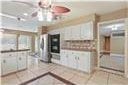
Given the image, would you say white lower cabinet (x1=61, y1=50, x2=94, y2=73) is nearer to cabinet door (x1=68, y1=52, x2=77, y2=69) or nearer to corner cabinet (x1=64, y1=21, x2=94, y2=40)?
cabinet door (x1=68, y1=52, x2=77, y2=69)

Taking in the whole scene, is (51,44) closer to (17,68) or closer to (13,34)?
(17,68)

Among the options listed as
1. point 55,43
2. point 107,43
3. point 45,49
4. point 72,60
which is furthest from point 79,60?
point 107,43

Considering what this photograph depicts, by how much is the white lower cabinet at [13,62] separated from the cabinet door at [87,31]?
260 centimetres

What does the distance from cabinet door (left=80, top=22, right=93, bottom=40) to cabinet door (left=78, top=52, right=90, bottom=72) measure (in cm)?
72

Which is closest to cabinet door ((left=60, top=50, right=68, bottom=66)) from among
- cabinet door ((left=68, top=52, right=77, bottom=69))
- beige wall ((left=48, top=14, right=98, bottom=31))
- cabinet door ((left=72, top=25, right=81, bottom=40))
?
cabinet door ((left=68, top=52, right=77, bottom=69))

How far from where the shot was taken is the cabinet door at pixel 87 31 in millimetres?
4394

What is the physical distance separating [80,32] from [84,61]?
1.31 meters

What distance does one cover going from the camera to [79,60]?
174 inches

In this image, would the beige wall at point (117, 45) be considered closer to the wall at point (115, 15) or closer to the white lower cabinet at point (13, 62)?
the wall at point (115, 15)

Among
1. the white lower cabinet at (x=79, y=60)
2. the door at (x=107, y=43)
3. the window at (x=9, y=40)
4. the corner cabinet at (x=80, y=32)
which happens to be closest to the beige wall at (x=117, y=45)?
the door at (x=107, y=43)

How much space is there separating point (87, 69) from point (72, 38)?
1.73 meters

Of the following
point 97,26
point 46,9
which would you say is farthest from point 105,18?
point 46,9

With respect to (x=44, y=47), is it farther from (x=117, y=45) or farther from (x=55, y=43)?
(x=117, y=45)

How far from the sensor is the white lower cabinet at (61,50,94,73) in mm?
4113
